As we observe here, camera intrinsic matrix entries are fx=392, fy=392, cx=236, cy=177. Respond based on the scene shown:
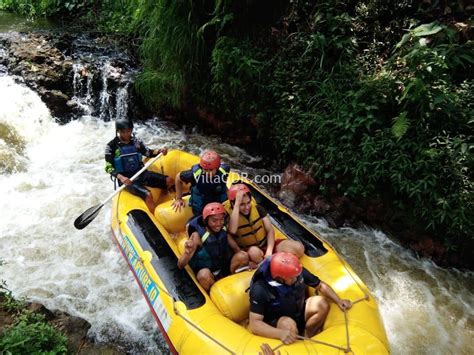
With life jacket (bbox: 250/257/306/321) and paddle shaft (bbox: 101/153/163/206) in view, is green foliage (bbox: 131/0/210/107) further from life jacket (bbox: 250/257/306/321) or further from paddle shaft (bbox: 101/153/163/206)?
life jacket (bbox: 250/257/306/321)

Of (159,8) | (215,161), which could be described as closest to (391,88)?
(215,161)

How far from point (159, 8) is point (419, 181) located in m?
4.42

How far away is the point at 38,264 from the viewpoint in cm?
442

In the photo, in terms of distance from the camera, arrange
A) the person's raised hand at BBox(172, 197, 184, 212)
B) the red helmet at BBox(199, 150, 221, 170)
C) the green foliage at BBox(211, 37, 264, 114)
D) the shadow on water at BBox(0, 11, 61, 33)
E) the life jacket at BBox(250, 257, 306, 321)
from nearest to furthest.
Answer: the life jacket at BBox(250, 257, 306, 321), the red helmet at BBox(199, 150, 221, 170), the person's raised hand at BBox(172, 197, 184, 212), the green foliage at BBox(211, 37, 264, 114), the shadow on water at BBox(0, 11, 61, 33)

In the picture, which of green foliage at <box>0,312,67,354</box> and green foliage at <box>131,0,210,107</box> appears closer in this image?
green foliage at <box>0,312,67,354</box>

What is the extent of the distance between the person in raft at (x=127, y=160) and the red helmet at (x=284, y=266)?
2077 millimetres

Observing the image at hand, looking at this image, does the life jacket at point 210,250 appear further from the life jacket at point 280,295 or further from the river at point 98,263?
the river at point 98,263

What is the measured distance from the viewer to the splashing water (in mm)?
3758

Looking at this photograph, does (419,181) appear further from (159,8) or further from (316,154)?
(159,8)

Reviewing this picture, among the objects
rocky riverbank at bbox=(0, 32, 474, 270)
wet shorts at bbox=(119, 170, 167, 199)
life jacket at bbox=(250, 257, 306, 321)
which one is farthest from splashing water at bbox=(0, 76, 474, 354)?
life jacket at bbox=(250, 257, 306, 321)

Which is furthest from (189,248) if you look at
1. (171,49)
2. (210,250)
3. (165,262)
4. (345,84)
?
(171,49)

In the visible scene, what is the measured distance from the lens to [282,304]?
279 centimetres

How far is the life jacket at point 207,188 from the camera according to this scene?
3.85 metres

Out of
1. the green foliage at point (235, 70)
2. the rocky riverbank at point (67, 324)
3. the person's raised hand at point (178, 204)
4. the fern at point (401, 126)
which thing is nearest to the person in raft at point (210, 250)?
the person's raised hand at point (178, 204)
